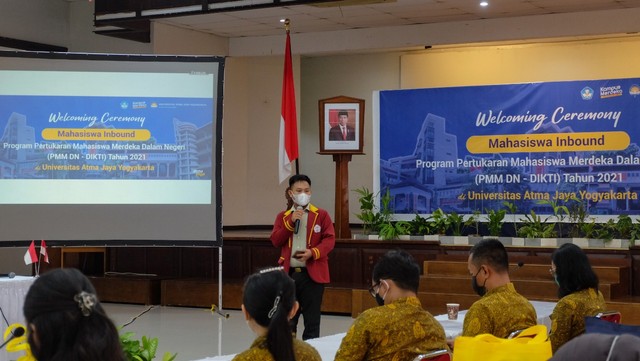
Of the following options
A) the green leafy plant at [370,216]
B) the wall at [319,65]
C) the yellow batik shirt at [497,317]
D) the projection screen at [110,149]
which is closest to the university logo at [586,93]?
the wall at [319,65]

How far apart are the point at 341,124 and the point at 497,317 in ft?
22.5

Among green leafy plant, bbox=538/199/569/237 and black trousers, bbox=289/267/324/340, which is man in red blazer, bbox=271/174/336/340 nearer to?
black trousers, bbox=289/267/324/340

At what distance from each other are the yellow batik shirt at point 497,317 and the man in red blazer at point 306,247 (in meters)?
2.53

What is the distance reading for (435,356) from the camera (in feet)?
10.3

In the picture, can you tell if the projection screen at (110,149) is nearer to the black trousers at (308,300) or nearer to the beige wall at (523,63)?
the black trousers at (308,300)

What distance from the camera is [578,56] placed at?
1355cm

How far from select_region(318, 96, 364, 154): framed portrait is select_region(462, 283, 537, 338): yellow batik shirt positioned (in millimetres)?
6729

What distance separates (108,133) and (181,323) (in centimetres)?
265

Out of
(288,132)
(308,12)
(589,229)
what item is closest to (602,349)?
(589,229)

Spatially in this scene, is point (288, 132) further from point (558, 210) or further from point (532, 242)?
point (558, 210)

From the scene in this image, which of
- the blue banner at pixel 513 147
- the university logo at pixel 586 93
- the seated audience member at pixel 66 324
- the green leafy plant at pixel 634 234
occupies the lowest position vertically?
the green leafy plant at pixel 634 234

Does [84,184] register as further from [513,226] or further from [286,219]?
[513,226]

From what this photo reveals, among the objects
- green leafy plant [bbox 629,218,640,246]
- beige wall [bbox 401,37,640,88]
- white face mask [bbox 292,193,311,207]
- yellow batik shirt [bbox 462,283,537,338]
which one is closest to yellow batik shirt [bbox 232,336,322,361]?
yellow batik shirt [bbox 462,283,537,338]

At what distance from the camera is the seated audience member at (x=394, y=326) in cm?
320
